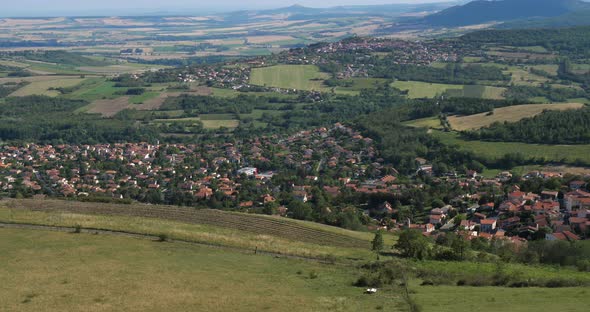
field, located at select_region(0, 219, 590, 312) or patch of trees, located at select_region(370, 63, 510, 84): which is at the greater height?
field, located at select_region(0, 219, 590, 312)

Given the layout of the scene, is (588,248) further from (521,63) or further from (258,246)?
(521,63)

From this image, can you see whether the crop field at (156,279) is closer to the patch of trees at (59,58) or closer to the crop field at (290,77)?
the crop field at (290,77)

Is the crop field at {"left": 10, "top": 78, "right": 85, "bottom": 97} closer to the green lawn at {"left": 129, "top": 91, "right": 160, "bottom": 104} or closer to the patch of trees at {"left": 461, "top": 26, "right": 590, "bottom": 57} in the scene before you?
the green lawn at {"left": 129, "top": 91, "right": 160, "bottom": 104}

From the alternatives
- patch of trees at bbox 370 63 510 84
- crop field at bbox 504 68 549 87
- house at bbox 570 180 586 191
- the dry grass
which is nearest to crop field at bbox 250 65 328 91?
patch of trees at bbox 370 63 510 84

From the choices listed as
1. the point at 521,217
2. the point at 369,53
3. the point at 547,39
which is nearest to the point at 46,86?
the point at 369,53

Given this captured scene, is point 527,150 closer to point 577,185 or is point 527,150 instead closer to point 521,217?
point 577,185

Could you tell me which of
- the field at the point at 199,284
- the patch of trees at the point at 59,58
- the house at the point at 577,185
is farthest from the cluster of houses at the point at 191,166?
the patch of trees at the point at 59,58
